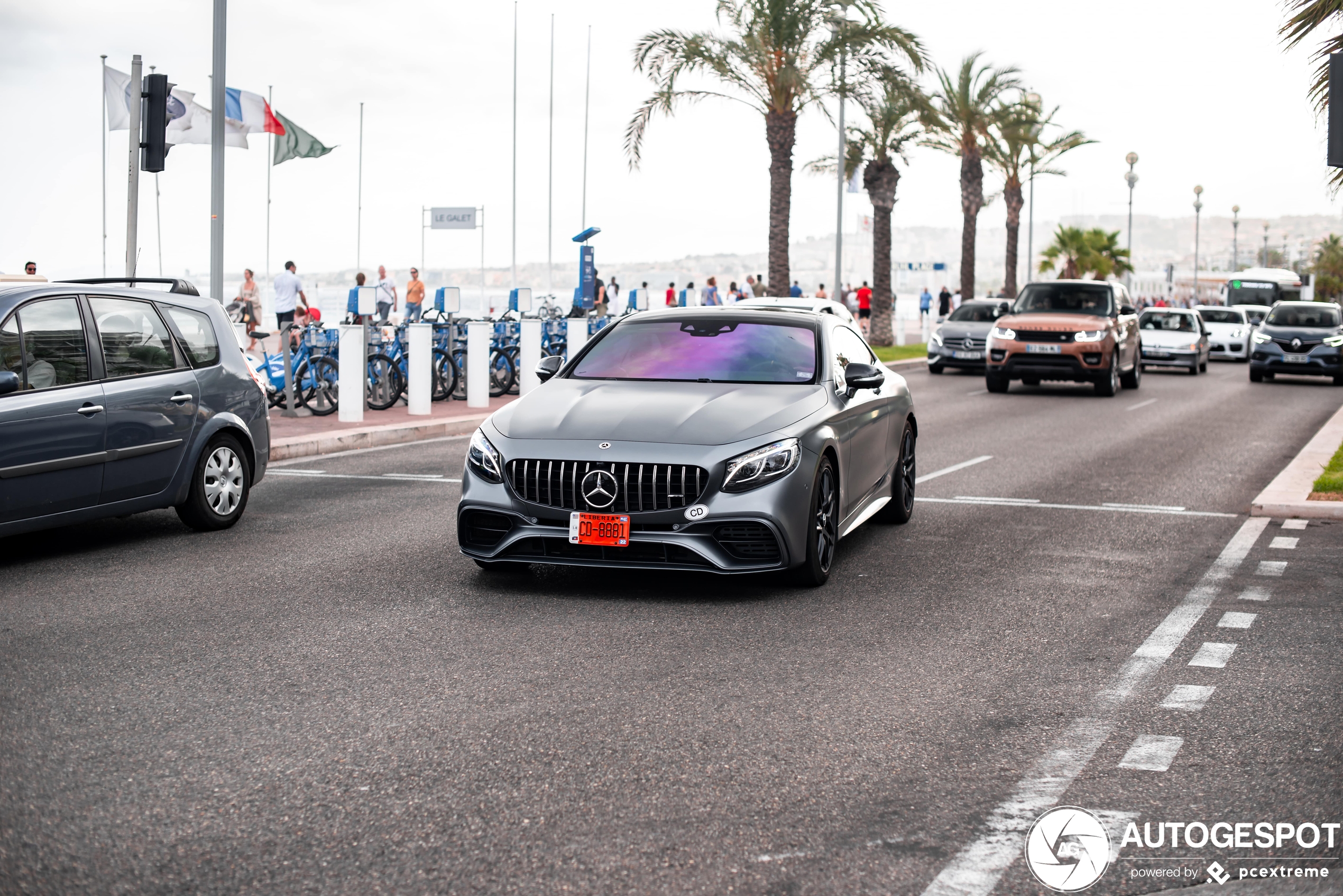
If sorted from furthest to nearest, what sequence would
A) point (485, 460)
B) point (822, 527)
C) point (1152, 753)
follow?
point (822, 527)
point (485, 460)
point (1152, 753)

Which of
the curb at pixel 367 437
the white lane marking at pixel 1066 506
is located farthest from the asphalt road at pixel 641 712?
the curb at pixel 367 437

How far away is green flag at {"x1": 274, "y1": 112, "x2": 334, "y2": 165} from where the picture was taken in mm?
31844

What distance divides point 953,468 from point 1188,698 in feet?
25.6

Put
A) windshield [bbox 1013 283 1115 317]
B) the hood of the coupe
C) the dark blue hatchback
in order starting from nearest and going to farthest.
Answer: the hood of the coupe < the dark blue hatchback < windshield [bbox 1013 283 1115 317]

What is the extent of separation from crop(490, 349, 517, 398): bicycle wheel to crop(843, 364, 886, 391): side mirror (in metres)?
13.2

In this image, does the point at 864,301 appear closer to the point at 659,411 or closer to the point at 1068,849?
the point at 659,411

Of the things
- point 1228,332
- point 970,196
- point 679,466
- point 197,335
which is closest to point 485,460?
point 679,466

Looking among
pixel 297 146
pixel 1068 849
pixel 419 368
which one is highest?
pixel 297 146

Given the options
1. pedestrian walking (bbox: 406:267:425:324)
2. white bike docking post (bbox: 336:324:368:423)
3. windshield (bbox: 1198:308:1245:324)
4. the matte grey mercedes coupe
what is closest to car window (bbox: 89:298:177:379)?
the matte grey mercedes coupe

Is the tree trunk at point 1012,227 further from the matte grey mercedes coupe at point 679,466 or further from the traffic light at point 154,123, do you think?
the matte grey mercedes coupe at point 679,466

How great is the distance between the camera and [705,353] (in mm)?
8344

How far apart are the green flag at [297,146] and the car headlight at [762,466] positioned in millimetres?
26417

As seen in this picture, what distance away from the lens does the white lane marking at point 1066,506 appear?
1045cm

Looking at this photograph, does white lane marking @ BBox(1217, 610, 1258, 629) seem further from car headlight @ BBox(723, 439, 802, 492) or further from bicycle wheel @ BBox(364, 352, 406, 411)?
bicycle wheel @ BBox(364, 352, 406, 411)
